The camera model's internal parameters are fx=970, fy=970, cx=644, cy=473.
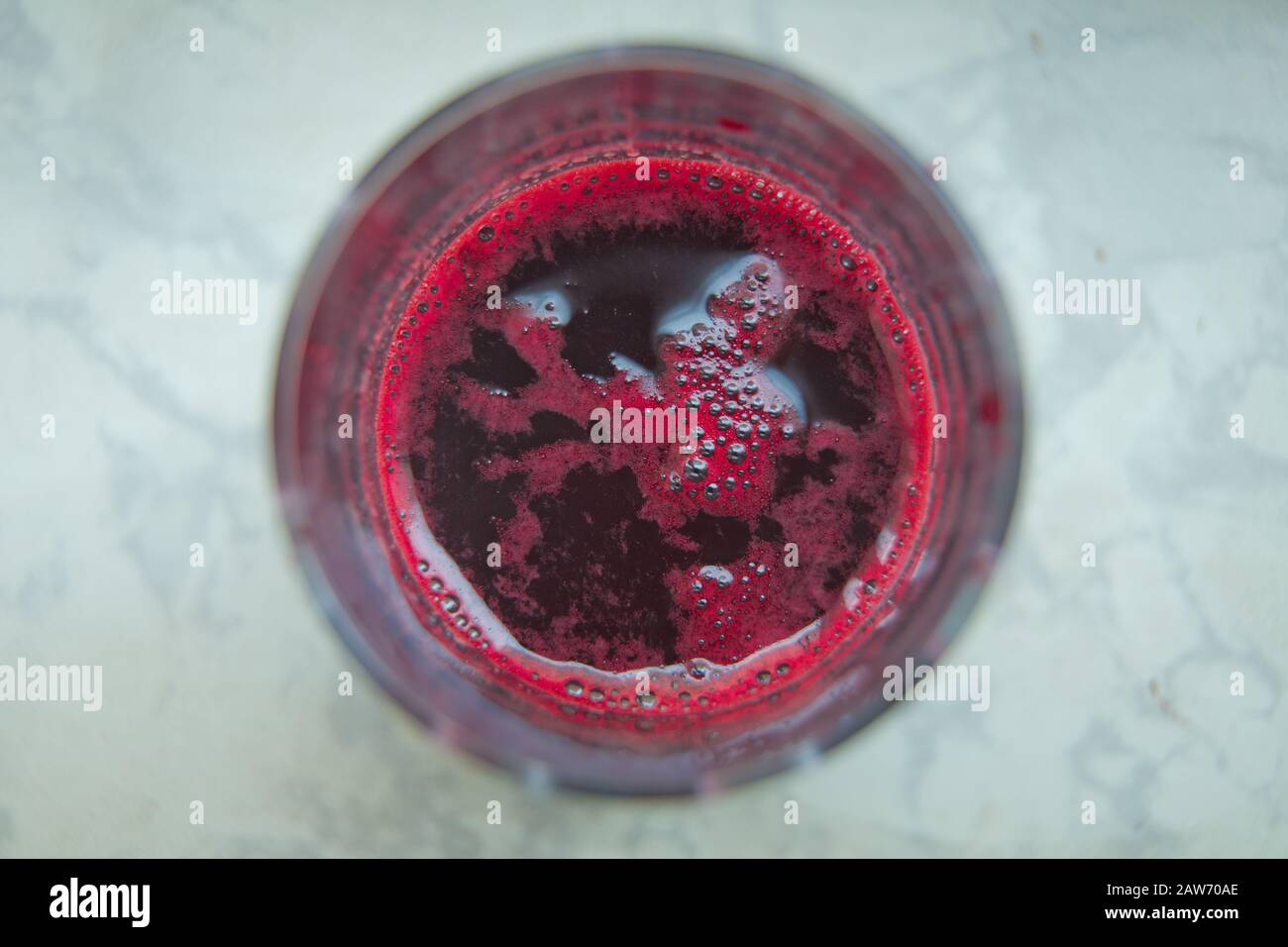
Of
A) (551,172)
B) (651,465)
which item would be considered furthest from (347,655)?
(551,172)

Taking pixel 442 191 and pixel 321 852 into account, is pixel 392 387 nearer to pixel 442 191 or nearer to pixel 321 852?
pixel 442 191

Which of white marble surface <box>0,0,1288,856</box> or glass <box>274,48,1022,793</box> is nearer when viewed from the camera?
glass <box>274,48,1022,793</box>

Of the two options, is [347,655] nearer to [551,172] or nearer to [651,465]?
[651,465]

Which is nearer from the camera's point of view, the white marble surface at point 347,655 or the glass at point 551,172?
the glass at point 551,172

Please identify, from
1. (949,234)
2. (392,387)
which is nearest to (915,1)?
(949,234)
